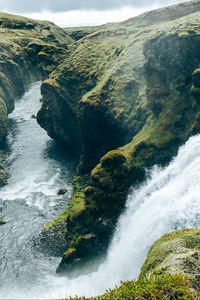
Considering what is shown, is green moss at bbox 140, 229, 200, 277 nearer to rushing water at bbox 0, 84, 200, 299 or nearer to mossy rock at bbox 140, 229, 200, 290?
mossy rock at bbox 140, 229, 200, 290

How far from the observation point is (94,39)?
157 m

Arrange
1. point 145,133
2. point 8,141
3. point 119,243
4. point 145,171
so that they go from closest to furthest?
point 119,243 → point 145,171 → point 145,133 → point 8,141

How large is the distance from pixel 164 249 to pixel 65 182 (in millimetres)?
67485

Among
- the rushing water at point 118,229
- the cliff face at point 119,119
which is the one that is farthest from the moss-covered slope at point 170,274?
the cliff face at point 119,119

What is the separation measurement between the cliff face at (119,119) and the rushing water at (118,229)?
2.93 meters

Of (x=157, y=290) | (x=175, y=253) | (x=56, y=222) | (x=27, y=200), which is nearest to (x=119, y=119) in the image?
(x=27, y=200)

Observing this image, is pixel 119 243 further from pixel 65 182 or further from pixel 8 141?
pixel 8 141

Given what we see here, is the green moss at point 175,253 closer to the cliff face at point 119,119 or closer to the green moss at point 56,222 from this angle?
the cliff face at point 119,119

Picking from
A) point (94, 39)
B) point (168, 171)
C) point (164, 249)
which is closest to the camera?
point (164, 249)

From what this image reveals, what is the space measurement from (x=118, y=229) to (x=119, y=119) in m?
33.1

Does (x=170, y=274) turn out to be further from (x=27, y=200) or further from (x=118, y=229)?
(x=27, y=200)

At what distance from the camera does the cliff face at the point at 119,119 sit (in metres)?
70.4

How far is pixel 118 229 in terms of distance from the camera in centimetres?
6650

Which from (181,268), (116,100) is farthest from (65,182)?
(181,268)
